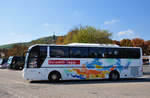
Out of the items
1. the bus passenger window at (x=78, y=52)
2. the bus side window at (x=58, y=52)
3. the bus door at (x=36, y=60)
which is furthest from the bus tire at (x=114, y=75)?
the bus door at (x=36, y=60)

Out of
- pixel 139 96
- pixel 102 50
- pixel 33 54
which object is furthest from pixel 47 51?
pixel 139 96

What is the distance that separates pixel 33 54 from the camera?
48.9ft

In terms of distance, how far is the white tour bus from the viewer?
48.8 ft

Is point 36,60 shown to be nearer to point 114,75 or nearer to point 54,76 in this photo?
point 54,76

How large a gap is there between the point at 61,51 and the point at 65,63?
3.59ft

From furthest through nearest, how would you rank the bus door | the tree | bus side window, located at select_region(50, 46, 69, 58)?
1. the tree
2. bus side window, located at select_region(50, 46, 69, 58)
3. the bus door

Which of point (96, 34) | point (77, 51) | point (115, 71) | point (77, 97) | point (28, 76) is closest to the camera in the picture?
point (77, 97)

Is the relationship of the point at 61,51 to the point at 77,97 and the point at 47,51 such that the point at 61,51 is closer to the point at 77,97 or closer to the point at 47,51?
the point at 47,51

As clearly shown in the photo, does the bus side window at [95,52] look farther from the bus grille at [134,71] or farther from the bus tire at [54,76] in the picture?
the bus grille at [134,71]

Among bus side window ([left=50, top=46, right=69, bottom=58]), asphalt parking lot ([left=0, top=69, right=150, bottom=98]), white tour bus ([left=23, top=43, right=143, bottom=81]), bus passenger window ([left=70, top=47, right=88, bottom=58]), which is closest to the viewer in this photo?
asphalt parking lot ([left=0, top=69, right=150, bottom=98])

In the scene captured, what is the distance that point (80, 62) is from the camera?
15734 mm

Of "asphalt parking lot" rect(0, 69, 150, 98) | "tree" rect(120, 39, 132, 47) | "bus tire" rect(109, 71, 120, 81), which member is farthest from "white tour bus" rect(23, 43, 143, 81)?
"tree" rect(120, 39, 132, 47)

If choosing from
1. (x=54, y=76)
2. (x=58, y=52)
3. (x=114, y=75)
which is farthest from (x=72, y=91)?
(x=114, y=75)

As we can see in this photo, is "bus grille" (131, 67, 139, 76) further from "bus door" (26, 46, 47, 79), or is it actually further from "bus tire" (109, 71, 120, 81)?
"bus door" (26, 46, 47, 79)
